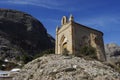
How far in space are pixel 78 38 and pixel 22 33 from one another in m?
97.1

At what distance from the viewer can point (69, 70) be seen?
22047 mm

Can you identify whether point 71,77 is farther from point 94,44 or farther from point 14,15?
point 14,15

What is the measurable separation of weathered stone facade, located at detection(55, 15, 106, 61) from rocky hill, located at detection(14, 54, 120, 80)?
21.3ft

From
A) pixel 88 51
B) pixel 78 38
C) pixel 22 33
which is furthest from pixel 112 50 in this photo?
pixel 22 33

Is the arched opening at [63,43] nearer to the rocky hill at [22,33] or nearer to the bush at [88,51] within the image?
the bush at [88,51]

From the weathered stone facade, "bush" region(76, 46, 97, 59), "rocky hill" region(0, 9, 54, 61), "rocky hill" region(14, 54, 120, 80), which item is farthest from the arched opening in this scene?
"rocky hill" region(0, 9, 54, 61)

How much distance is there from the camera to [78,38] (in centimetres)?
3191

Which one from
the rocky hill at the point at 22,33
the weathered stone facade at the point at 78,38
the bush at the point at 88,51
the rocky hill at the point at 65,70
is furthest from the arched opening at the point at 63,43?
the rocky hill at the point at 22,33

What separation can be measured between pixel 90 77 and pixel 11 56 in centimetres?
7218

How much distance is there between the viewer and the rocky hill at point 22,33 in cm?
11350

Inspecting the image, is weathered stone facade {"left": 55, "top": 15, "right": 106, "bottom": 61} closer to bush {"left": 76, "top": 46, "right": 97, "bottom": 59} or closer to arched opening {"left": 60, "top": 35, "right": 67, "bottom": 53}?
arched opening {"left": 60, "top": 35, "right": 67, "bottom": 53}

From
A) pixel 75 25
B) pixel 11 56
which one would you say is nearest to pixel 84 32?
pixel 75 25

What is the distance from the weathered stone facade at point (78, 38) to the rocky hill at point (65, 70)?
6.48 metres

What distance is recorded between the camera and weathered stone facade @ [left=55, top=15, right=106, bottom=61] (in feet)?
103
